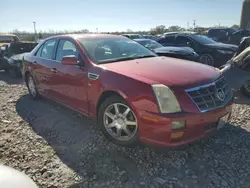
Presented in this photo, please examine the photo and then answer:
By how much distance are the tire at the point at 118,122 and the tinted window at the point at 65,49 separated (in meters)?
1.17

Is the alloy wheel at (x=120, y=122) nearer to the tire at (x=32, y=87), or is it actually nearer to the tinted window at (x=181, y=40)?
the tire at (x=32, y=87)

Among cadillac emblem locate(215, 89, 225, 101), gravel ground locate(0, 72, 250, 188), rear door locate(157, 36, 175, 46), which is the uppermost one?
rear door locate(157, 36, 175, 46)

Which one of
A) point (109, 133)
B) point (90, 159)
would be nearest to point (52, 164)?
point (90, 159)

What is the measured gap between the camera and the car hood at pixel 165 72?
2.91m

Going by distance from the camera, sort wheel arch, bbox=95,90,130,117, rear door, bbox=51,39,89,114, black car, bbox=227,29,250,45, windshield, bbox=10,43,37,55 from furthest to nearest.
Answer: black car, bbox=227,29,250,45 < windshield, bbox=10,43,37,55 < rear door, bbox=51,39,89,114 < wheel arch, bbox=95,90,130,117

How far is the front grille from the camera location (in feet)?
9.29

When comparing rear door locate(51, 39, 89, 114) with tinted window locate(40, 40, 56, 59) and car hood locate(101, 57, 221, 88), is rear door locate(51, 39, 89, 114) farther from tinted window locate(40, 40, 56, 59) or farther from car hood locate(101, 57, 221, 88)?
car hood locate(101, 57, 221, 88)

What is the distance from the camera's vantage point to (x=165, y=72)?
3.15 meters

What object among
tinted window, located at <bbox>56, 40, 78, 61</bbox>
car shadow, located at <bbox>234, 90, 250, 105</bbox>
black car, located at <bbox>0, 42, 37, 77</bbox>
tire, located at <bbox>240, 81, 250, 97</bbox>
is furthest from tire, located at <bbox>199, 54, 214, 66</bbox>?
black car, located at <bbox>0, 42, 37, 77</bbox>

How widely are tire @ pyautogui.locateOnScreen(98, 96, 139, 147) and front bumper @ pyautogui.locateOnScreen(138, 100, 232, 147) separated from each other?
0.59 feet

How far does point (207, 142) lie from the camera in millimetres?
3443

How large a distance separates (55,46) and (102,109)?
2.00 meters

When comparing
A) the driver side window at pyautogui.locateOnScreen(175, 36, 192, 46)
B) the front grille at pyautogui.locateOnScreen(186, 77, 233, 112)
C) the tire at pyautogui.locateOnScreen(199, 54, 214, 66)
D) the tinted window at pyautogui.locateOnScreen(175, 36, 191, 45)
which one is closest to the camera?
the front grille at pyautogui.locateOnScreen(186, 77, 233, 112)

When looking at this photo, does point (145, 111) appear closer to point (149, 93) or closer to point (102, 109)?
point (149, 93)
